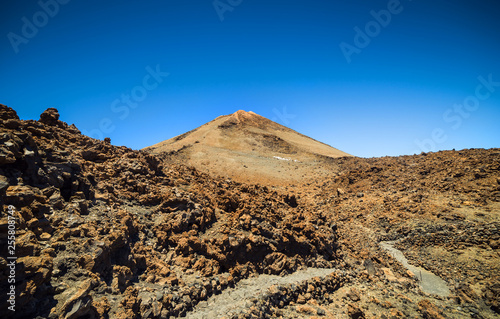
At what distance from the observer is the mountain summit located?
91.4 feet

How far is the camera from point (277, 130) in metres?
51.5

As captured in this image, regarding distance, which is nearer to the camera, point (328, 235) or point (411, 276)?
point (411, 276)

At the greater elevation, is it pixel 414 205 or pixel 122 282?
pixel 414 205

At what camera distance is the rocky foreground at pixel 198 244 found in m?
5.52

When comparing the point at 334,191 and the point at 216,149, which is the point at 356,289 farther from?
the point at 216,149

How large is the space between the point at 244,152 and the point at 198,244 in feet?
90.3

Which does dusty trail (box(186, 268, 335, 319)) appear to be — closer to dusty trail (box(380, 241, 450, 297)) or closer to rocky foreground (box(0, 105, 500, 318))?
rocky foreground (box(0, 105, 500, 318))

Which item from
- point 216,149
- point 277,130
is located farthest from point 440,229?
point 277,130

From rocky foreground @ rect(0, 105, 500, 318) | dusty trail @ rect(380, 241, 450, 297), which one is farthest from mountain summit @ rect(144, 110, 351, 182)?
dusty trail @ rect(380, 241, 450, 297)

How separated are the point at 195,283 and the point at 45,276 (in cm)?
419

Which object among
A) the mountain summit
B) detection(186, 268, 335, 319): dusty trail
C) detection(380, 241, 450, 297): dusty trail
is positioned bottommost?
detection(380, 241, 450, 297): dusty trail

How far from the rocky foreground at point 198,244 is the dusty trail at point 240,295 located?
0.06 m

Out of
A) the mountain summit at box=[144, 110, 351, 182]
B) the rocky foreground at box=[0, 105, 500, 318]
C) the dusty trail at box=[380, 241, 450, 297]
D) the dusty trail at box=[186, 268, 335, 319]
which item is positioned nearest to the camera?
the rocky foreground at box=[0, 105, 500, 318]

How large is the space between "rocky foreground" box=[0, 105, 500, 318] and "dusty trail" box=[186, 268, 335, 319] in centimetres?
6
